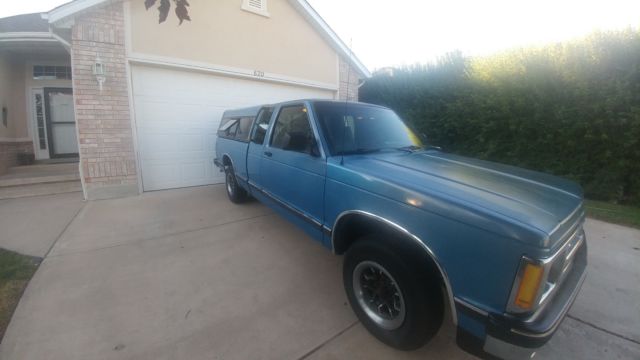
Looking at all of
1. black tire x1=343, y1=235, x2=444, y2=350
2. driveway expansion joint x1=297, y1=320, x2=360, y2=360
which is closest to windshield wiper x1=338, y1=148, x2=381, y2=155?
black tire x1=343, y1=235, x2=444, y2=350

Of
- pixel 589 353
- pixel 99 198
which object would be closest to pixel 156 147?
pixel 99 198

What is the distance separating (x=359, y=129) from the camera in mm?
2951

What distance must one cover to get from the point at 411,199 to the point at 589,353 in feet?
6.14

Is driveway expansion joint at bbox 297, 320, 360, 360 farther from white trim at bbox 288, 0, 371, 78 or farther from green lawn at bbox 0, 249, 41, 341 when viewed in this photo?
white trim at bbox 288, 0, 371, 78

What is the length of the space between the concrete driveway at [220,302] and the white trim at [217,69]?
3611 millimetres

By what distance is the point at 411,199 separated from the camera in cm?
174

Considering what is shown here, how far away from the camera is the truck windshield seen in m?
2.71

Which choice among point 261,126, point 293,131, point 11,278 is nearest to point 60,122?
point 11,278

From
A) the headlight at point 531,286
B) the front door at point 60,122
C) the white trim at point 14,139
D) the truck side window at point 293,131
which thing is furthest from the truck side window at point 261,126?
the front door at point 60,122

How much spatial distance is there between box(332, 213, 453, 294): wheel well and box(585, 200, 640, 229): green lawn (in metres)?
4.80

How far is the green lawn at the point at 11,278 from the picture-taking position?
91.4 inches

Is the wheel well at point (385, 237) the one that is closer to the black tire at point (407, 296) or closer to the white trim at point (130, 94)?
the black tire at point (407, 296)

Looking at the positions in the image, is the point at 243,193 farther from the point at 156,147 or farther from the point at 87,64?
the point at 87,64

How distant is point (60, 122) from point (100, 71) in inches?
188
